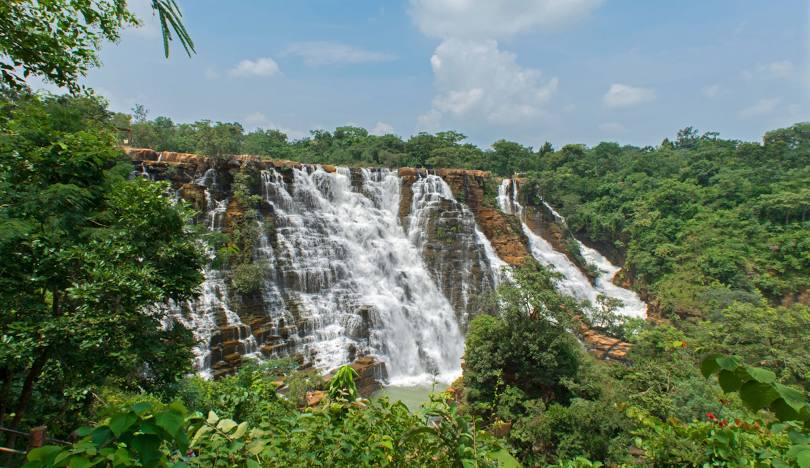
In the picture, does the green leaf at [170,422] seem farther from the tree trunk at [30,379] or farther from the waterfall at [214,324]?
the waterfall at [214,324]

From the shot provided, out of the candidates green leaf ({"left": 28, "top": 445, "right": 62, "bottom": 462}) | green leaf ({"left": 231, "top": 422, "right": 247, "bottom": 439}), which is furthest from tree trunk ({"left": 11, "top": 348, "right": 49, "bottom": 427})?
green leaf ({"left": 28, "top": 445, "right": 62, "bottom": 462})

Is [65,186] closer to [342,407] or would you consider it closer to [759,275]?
[342,407]

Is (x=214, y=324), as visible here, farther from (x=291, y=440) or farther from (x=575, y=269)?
(x=575, y=269)

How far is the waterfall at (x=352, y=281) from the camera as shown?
12.8m

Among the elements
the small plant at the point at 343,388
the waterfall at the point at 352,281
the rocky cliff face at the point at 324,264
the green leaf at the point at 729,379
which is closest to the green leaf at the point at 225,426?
the small plant at the point at 343,388

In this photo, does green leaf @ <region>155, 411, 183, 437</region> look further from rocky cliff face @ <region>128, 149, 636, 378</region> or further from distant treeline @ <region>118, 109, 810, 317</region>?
distant treeline @ <region>118, 109, 810, 317</region>

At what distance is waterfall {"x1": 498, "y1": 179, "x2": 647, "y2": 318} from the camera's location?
1936 cm

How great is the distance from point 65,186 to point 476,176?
63.2 ft

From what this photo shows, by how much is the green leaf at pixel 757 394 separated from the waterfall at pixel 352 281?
36.6ft

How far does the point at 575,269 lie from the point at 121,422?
75.7 feet

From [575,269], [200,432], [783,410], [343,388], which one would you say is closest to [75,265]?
[343,388]

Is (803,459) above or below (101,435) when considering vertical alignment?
below

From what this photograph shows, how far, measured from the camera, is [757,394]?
911 mm

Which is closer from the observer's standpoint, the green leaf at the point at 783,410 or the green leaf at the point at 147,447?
the green leaf at the point at 147,447
